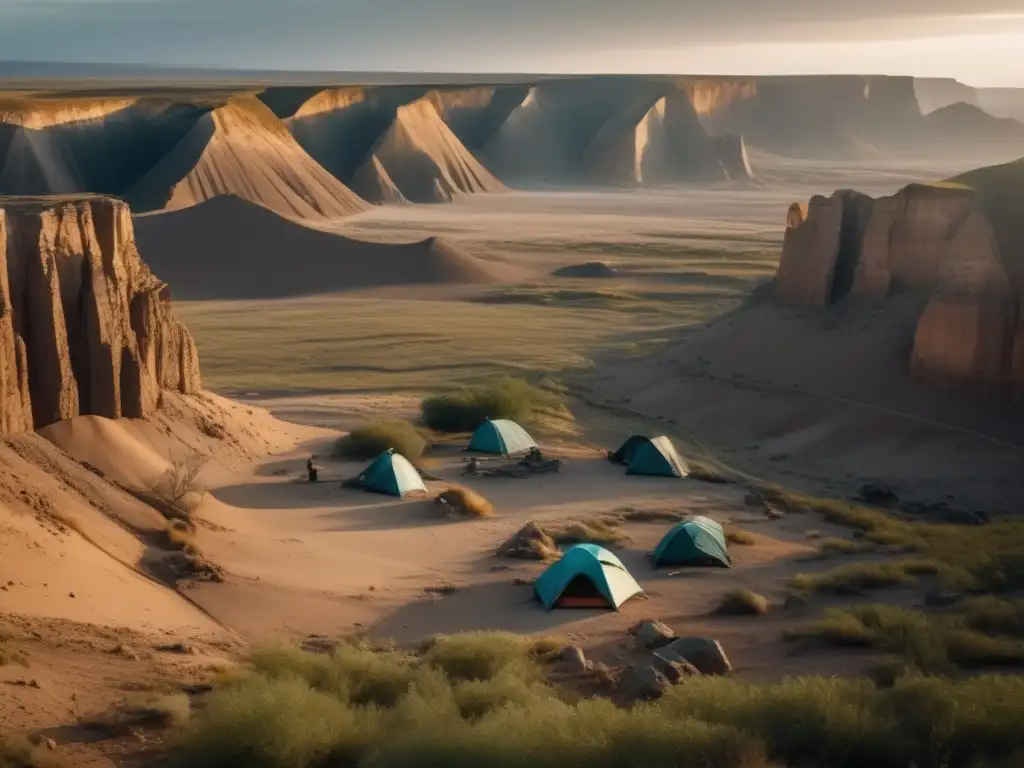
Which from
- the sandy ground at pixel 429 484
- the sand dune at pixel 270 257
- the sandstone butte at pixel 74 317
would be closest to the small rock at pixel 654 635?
the sandy ground at pixel 429 484

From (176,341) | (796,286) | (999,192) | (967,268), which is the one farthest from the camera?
(796,286)

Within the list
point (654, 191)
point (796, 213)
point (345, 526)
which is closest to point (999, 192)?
point (796, 213)

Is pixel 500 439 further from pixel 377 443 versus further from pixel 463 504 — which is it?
pixel 463 504

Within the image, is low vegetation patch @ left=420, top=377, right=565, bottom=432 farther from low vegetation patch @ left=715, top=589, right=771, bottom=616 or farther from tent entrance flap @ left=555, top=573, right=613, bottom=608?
low vegetation patch @ left=715, top=589, right=771, bottom=616

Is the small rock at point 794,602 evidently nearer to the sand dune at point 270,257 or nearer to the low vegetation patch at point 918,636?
the low vegetation patch at point 918,636

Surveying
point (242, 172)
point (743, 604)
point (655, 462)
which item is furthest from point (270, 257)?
point (743, 604)

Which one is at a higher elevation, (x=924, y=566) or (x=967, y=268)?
(x=967, y=268)

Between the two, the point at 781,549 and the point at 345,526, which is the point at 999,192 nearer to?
the point at 781,549
